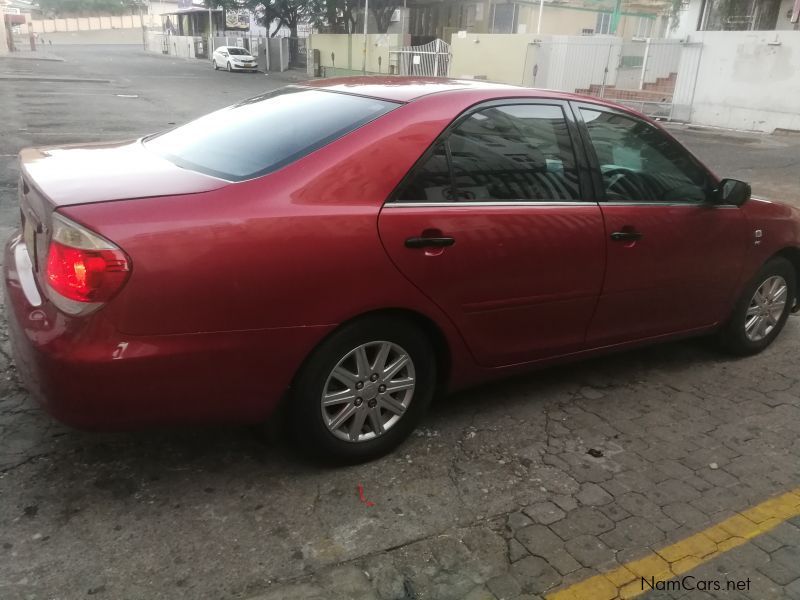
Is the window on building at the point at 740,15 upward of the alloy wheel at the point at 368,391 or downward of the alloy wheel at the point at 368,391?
upward

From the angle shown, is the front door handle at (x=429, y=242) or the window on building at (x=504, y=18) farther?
the window on building at (x=504, y=18)

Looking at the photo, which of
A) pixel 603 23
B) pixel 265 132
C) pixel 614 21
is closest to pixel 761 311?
pixel 265 132

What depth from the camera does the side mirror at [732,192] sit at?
13.1ft

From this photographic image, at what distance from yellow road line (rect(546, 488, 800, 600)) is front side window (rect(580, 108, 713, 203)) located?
1.64 metres

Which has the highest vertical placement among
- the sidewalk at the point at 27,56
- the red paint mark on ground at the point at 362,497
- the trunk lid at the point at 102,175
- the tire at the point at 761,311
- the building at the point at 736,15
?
the building at the point at 736,15

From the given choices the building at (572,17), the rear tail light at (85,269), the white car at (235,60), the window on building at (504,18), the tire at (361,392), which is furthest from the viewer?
the white car at (235,60)

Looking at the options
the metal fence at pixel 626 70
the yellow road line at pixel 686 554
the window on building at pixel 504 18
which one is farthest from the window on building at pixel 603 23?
the yellow road line at pixel 686 554

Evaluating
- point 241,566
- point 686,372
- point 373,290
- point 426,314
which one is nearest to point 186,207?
point 373,290

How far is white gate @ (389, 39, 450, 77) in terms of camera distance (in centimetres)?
2783

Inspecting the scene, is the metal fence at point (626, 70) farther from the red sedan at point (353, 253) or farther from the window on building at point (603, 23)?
the red sedan at point (353, 253)

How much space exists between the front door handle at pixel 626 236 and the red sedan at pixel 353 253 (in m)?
0.03

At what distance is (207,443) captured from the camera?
3.23 metres

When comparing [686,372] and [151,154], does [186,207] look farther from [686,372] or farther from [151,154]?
[686,372]

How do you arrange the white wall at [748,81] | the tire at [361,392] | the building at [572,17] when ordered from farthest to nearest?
1. the building at [572,17]
2. the white wall at [748,81]
3. the tire at [361,392]
